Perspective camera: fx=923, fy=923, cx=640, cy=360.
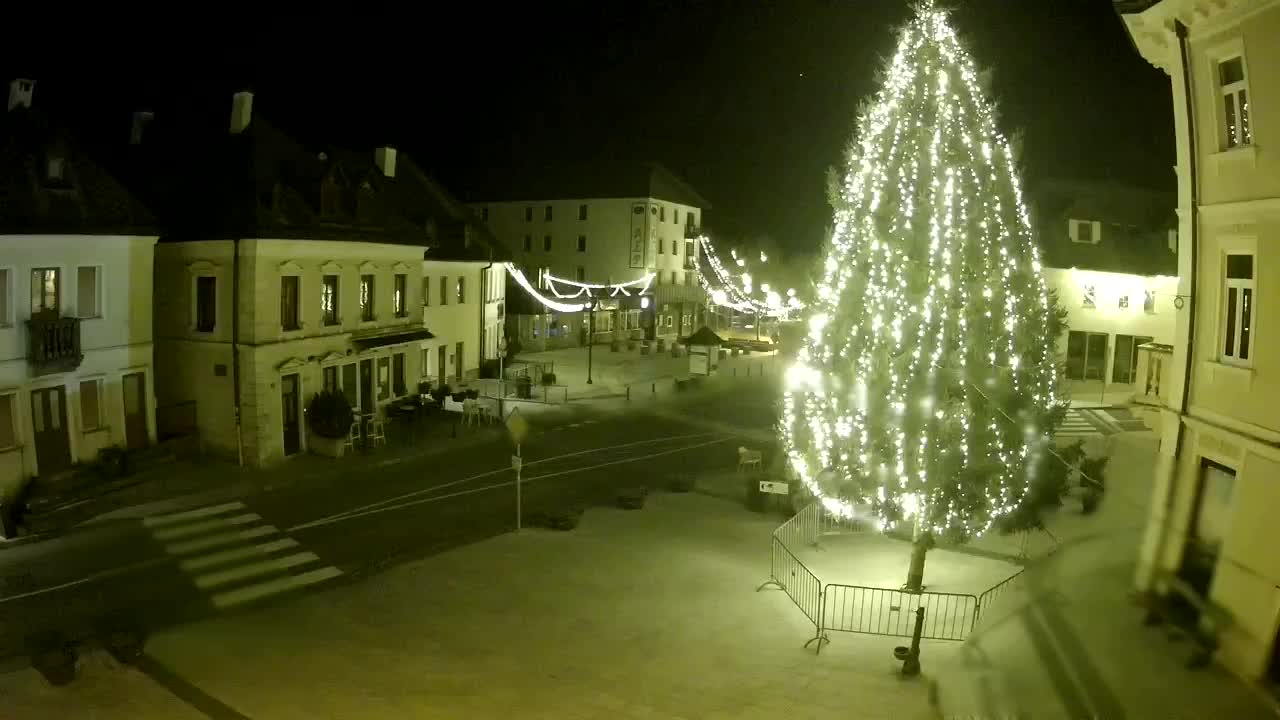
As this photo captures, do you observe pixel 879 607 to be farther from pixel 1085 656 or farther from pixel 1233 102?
pixel 1233 102

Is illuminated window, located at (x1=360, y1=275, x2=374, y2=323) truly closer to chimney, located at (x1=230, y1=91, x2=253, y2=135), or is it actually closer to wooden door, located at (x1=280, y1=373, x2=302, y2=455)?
wooden door, located at (x1=280, y1=373, x2=302, y2=455)

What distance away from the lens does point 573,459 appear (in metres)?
26.7

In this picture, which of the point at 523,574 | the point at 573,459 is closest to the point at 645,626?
the point at 523,574

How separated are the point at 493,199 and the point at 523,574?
50.9 m

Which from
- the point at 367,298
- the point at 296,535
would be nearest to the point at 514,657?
the point at 296,535

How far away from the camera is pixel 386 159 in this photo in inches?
1513

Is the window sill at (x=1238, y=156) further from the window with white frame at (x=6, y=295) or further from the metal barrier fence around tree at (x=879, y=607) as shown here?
the window with white frame at (x=6, y=295)

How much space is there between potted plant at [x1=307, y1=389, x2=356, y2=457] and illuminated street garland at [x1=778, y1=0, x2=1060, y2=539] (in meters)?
16.8

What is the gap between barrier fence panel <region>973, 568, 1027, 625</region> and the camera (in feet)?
41.3

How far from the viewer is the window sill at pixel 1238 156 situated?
34.2 feet

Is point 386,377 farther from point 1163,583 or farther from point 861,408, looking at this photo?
point 1163,583

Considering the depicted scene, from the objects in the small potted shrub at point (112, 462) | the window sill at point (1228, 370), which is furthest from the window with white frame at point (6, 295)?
the window sill at point (1228, 370)

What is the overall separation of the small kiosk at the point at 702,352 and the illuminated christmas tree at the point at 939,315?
2809 centimetres

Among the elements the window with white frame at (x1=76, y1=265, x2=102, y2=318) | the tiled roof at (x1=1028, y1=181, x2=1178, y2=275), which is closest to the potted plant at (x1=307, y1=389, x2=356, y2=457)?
the window with white frame at (x1=76, y1=265, x2=102, y2=318)
